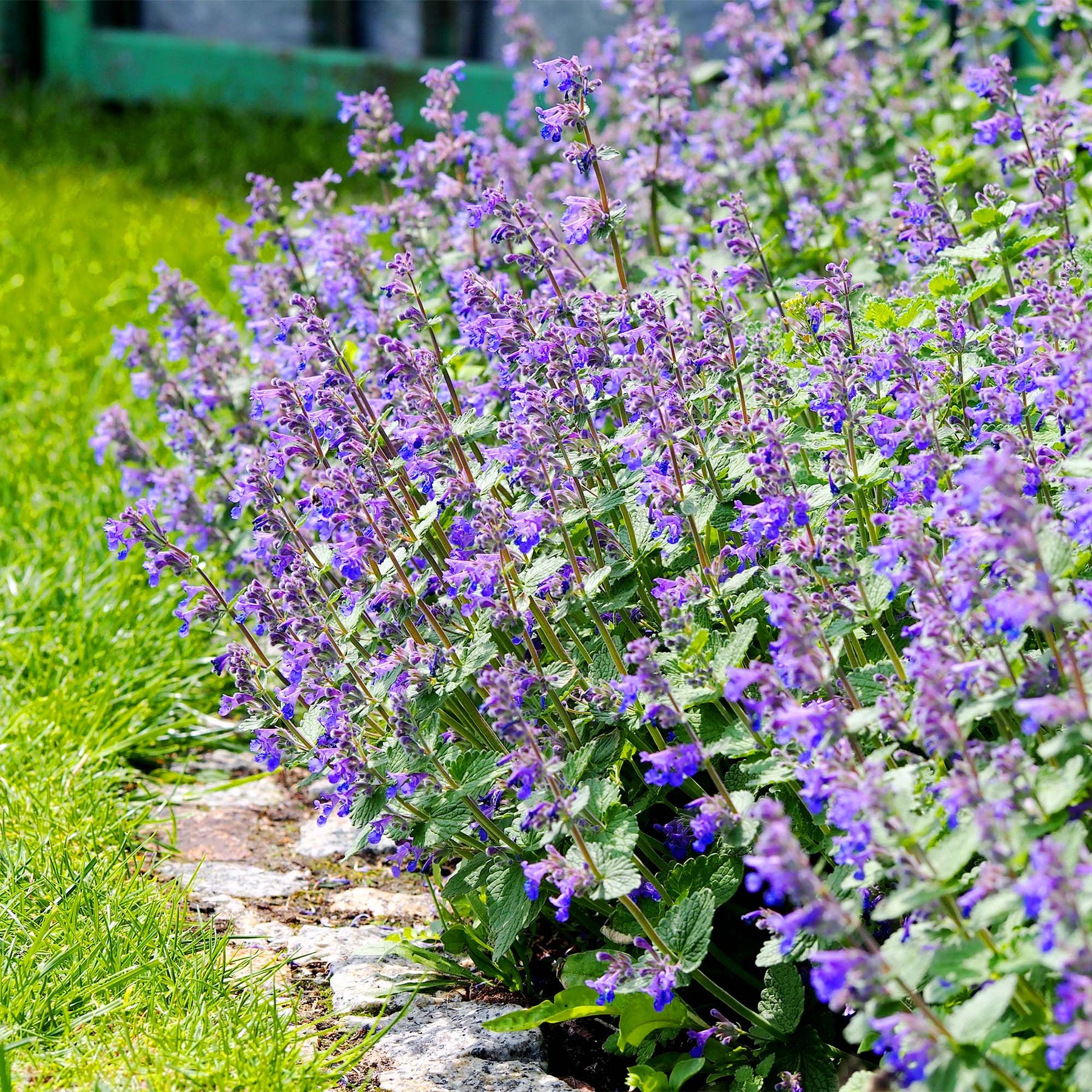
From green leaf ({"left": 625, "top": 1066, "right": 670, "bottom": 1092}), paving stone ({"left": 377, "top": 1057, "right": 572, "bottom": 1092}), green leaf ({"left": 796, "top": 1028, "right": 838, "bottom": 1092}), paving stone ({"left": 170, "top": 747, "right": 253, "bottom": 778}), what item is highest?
green leaf ({"left": 796, "top": 1028, "right": 838, "bottom": 1092})

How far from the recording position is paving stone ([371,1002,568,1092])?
238cm

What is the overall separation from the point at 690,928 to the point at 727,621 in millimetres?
535

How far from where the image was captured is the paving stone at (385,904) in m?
3.03

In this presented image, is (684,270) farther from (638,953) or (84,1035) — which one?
(84,1035)

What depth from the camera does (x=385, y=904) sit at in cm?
309

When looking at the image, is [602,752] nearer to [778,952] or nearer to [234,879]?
[778,952]

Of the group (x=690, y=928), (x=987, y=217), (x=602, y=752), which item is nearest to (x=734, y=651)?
(x=602, y=752)

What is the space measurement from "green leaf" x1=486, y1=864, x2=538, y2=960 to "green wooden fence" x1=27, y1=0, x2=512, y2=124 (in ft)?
30.7

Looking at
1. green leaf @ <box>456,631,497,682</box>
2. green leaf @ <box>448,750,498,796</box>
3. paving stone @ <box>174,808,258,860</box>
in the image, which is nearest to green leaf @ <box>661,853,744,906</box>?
green leaf @ <box>448,750,498,796</box>

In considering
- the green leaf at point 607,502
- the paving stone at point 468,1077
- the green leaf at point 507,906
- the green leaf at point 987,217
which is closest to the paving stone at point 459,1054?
the paving stone at point 468,1077

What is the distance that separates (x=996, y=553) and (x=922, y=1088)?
0.66 m

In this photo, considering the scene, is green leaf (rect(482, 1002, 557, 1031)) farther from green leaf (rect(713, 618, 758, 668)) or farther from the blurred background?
the blurred background

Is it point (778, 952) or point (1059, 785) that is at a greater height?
point (1059, 785)

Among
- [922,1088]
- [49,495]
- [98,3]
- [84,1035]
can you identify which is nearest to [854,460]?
[922,1088]
